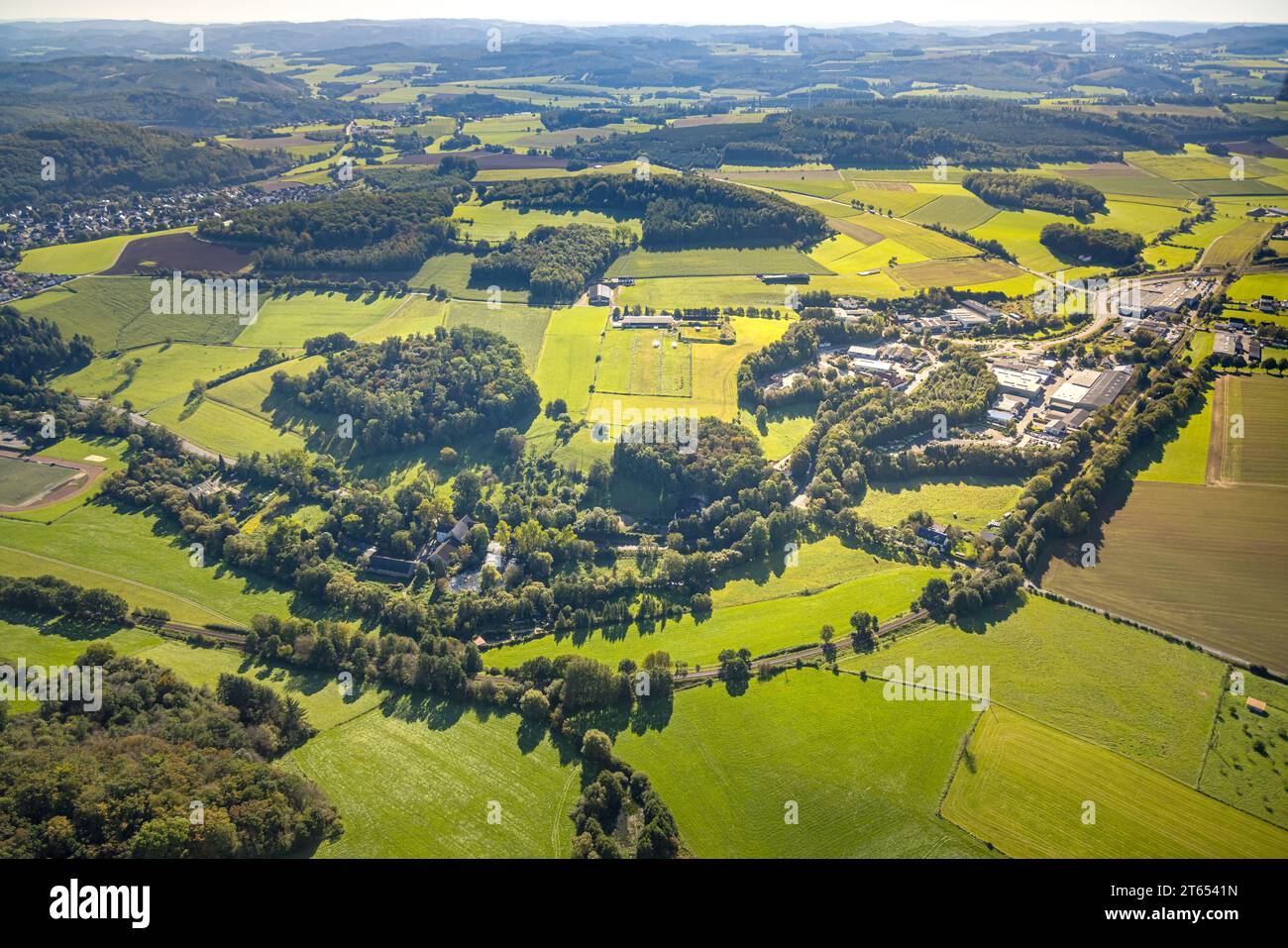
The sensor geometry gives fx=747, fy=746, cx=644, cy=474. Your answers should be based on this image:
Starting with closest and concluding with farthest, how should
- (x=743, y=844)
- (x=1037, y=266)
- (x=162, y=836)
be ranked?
(x=162, y=836), (x=743, y=844), (x=1037, y=266)

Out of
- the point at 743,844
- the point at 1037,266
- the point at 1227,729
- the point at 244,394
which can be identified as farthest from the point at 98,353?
the point at 1037,266

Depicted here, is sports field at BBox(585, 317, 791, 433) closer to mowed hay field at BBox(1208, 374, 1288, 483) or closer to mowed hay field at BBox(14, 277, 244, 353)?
mowed hay field at BBox(1208, 374, 1288, 483)

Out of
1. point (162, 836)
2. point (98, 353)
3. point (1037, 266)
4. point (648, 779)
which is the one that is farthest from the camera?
point (1037, 266)

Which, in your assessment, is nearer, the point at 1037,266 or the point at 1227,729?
Result: the point at 1227,729

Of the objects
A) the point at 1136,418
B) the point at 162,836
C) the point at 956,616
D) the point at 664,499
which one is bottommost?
the point at 162,836

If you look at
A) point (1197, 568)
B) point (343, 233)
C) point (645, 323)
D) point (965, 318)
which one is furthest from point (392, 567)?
point (965, 318)

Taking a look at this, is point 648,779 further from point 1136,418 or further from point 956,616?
point 1136,418

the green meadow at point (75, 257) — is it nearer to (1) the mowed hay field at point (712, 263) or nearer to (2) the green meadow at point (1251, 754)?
(1) the mowed hay field at point (712, 263)

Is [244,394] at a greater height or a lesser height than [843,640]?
greater

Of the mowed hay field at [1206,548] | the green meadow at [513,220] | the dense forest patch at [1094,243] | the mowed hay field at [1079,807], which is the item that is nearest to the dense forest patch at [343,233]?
the green meadow at [513,220]

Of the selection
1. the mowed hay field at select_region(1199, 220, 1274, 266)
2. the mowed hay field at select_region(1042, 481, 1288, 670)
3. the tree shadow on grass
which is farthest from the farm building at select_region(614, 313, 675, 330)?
the mowed hay field at select_region(1199, 220, 1274, 266)
